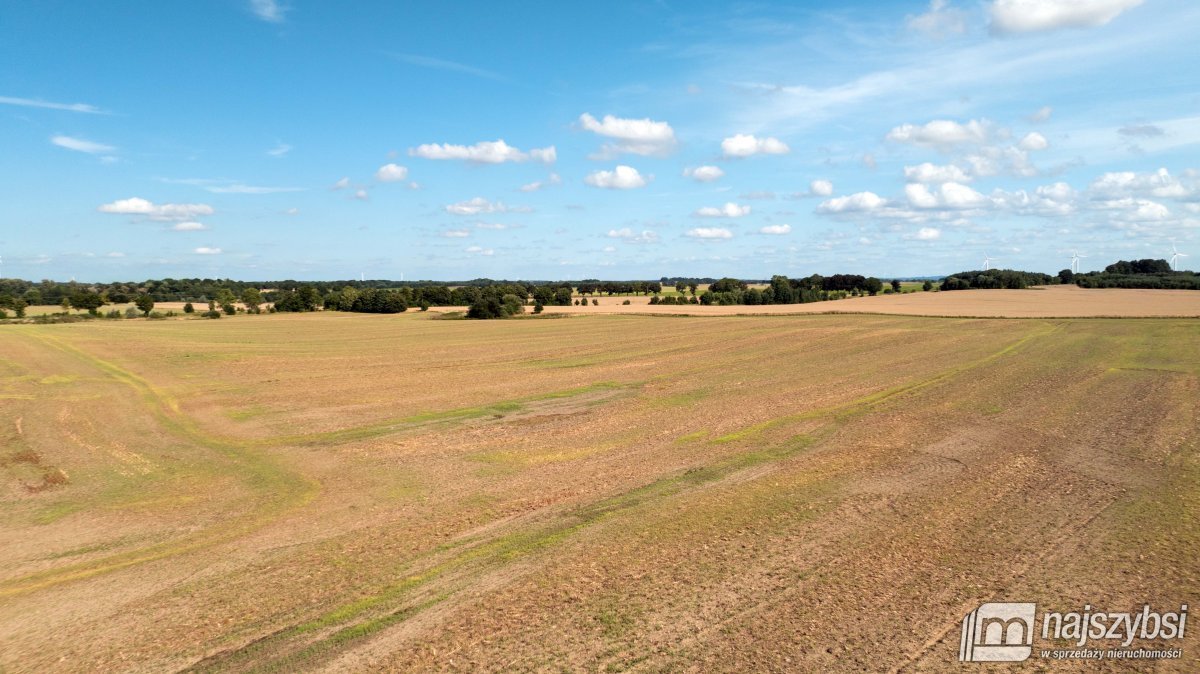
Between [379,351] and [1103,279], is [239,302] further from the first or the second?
[1103,279]

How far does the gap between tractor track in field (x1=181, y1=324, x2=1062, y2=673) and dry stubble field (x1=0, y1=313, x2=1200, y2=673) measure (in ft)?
0.16

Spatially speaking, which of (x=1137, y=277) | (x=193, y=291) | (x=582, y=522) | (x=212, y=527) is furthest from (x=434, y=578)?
(x=193, y=291)

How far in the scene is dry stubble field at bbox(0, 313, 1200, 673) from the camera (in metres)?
7.20

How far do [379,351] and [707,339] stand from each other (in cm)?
2536

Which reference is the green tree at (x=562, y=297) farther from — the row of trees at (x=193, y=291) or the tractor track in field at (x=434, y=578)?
the tractor track in field at (x=434, y=578)

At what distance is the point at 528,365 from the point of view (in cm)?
3462

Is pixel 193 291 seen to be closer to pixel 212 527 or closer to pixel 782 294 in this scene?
pixel 782 294

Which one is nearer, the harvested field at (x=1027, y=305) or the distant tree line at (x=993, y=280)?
the harvested field at (x=1027, y=305)

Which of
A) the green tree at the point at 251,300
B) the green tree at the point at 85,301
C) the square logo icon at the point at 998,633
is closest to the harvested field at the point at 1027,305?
the green tree at the point at 251,300

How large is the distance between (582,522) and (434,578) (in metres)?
2.97

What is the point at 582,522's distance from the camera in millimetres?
10812

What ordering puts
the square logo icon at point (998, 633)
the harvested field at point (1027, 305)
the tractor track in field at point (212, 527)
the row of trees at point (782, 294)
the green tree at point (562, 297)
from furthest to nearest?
1. the green tree at point (562, 297)
2. the row of trees at point (782, 294)
3. the harvested field at point (1027, 305)
4. the tractor track in field at point (212, 527)
5. the square logo icon at point (998, 633)

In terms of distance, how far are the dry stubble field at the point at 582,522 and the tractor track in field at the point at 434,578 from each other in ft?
0.16

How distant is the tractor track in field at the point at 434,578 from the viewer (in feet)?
22.6
